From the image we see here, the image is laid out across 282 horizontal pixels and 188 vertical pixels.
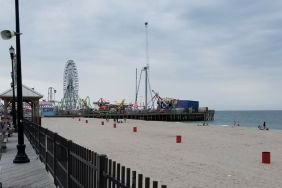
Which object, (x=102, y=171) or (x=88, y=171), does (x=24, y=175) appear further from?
(x=102, y=171)

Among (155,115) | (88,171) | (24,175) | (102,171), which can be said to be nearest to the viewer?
(102,171)

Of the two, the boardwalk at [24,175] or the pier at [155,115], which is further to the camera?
the pier at [155,115]

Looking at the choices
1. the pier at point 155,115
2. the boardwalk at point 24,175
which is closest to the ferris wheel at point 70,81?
the pier at point 155,115

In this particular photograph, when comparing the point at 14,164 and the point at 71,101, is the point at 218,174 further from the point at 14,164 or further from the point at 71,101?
the point at 71,101

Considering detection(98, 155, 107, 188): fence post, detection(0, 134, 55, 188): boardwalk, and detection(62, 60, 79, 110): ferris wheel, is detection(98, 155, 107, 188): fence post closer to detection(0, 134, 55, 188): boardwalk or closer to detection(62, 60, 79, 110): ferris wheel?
detection(0, 134, 55, 188): boardwalk

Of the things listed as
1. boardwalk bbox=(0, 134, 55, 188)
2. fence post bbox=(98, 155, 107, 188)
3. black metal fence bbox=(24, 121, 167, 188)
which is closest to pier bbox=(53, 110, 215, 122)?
boardwalk bbox=(0, 134, 55, 188)

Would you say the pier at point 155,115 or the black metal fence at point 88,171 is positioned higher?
the black metal fence at point 88,171

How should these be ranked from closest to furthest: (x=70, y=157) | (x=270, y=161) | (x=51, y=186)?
(x=70, y=157), (x=51, y=186), (x=270, y=161)

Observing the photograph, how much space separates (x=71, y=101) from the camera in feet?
449

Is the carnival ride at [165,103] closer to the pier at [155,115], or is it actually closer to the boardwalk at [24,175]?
the pier at [155,115]

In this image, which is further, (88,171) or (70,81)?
(70,81)

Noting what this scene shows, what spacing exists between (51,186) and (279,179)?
6463mm

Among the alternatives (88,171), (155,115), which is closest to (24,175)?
(88,171)

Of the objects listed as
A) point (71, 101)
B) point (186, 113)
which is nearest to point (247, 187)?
point (186, 113)
